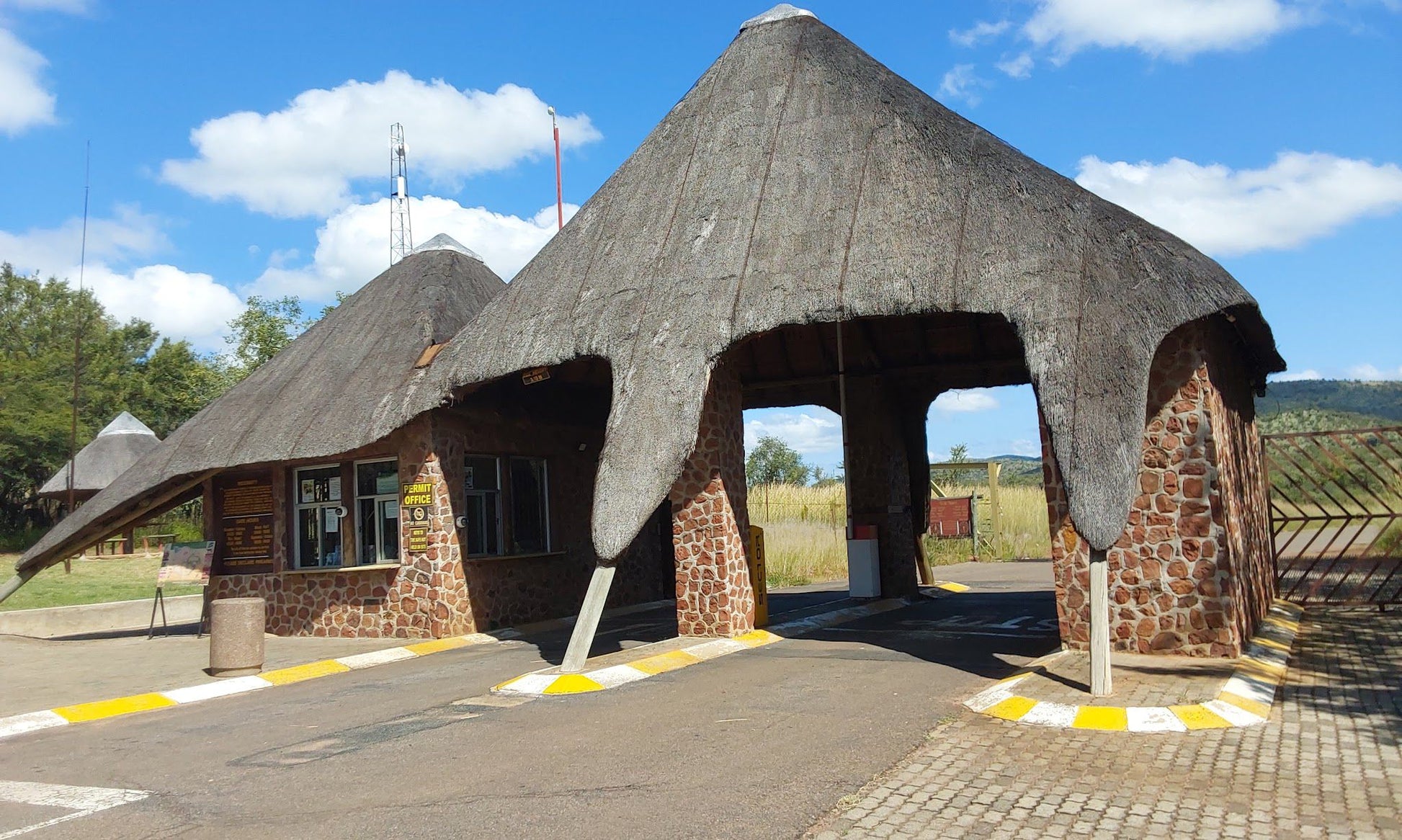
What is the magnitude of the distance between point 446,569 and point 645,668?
510cm

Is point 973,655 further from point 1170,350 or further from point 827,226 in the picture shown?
point 827,226

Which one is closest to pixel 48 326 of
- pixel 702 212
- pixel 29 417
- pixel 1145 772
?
pixel 29 417

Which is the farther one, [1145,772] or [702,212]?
[702,212]

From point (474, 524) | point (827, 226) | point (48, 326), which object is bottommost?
point (474, 524)

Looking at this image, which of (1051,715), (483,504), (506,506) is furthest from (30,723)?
(1051,715)

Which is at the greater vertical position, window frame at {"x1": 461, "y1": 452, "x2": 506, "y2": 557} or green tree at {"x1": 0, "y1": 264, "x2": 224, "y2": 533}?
green tree at {"x1": 0, "y1": 264, "x2": 224, "y2": 533}

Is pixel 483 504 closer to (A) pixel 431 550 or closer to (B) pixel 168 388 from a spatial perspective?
(A) pixel 431 550

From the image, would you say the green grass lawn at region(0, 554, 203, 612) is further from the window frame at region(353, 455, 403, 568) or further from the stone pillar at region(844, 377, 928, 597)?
the stone pillar at region(844, 377, 928, 597)

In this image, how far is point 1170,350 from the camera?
9758mm

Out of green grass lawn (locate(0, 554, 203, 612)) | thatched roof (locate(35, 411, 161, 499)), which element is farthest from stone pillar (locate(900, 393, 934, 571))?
thatched roof (locate(35, 411, 161, 499))

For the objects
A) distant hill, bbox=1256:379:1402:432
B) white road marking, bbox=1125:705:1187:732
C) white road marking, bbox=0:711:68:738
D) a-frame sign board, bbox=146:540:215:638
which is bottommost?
white road marking, bbox=0:711:68:738

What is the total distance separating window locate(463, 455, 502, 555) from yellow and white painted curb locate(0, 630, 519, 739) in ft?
5.68

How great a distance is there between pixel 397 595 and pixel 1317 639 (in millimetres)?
11534

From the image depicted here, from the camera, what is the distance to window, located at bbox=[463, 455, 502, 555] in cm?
1554
